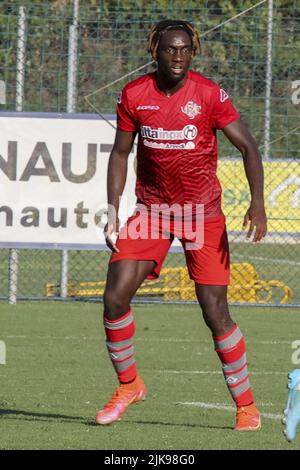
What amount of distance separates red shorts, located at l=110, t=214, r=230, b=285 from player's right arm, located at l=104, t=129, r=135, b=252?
80mm

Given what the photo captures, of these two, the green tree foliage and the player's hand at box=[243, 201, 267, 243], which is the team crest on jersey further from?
the green tree foliage

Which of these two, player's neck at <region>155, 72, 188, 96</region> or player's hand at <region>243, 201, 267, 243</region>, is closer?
player's hand at <region>243, 201, 267, 243</region>

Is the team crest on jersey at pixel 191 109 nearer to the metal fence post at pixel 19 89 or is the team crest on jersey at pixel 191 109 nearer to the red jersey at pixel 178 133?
the red jersey at pixel 178 133

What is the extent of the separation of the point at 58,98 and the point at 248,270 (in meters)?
2.87

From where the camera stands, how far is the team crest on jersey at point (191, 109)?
7.63m

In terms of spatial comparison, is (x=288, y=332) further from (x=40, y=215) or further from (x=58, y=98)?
(x=58, y=98)

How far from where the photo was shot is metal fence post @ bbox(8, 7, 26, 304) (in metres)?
14.6

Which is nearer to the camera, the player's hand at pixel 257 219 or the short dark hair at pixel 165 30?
the player's hand at pixel 257 219

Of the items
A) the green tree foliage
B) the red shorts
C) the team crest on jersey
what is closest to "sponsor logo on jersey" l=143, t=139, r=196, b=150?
the team crest on jersey

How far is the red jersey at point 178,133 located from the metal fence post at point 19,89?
685 centimetres

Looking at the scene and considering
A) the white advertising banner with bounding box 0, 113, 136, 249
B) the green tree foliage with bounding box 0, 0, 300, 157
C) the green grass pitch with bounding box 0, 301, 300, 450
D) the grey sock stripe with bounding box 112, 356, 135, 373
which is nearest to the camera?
the green grass pitch with bounding box 0, 301, 300, 450

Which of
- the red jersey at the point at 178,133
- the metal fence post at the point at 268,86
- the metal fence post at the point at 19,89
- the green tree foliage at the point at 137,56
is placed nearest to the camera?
the red jersey at the point at 178,133

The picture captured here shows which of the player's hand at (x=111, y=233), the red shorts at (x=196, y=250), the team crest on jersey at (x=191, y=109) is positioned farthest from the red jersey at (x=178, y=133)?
the player's hand at (x=111, y=233)

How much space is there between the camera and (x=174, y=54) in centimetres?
754
